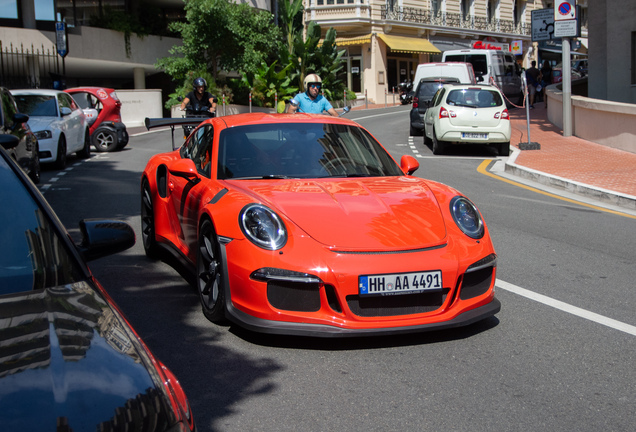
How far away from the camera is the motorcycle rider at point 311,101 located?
11.2 metres

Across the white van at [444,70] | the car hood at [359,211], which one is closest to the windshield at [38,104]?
the car hood at [359,211]

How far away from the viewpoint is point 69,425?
1871mm

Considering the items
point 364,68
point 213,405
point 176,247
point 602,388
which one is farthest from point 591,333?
point 364,68

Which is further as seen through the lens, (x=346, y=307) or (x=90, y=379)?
(x=346, y=307)

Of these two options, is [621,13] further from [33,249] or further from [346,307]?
[33,249]

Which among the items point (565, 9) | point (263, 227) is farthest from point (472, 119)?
point (263, 227)

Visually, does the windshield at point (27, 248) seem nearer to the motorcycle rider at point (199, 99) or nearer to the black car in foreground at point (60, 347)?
the black car in foreground at point (60, 347)

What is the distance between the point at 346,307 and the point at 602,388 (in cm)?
143

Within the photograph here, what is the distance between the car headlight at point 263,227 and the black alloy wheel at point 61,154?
12.0 meters

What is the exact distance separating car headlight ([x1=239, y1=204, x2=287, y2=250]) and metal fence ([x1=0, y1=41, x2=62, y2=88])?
23321 mm

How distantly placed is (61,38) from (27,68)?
9.27ft

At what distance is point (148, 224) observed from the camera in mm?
7191

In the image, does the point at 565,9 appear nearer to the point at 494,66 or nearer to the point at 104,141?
the point at 104,141

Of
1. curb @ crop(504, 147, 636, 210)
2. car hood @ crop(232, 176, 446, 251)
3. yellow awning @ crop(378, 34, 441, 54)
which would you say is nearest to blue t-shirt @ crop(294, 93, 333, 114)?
curb @ crop(504, 147, 636, 210)
